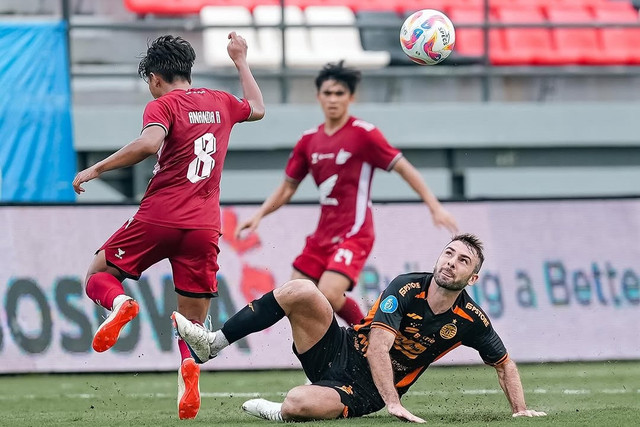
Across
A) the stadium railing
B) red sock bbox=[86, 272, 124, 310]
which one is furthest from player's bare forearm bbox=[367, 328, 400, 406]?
the stadium railing

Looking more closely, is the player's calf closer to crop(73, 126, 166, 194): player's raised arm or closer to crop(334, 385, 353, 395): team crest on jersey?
crop(334, 385, 353, 395): team crest on jersey

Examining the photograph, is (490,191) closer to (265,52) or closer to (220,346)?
(265,52)

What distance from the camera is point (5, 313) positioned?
10.2 m

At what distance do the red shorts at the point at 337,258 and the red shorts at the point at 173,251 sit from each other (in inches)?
77.0

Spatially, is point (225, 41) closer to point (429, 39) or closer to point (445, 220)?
point (429, 39)

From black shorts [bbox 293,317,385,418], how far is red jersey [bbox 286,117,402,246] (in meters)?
2.39

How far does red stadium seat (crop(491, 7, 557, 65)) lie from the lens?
1535 centimetres

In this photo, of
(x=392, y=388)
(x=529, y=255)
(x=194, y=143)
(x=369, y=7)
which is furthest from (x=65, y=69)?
(x=392, y=388)

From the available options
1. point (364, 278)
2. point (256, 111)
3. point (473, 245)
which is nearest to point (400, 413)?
point (473, 245)

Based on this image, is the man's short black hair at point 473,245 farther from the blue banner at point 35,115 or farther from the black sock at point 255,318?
the blue banner at point 35,115

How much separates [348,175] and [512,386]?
2.96 m

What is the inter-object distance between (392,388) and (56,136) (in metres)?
7.21

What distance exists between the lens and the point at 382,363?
6172 mm

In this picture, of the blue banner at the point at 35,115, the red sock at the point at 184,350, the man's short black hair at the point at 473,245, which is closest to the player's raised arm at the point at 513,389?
the man's short black hair at the point at 473,245
